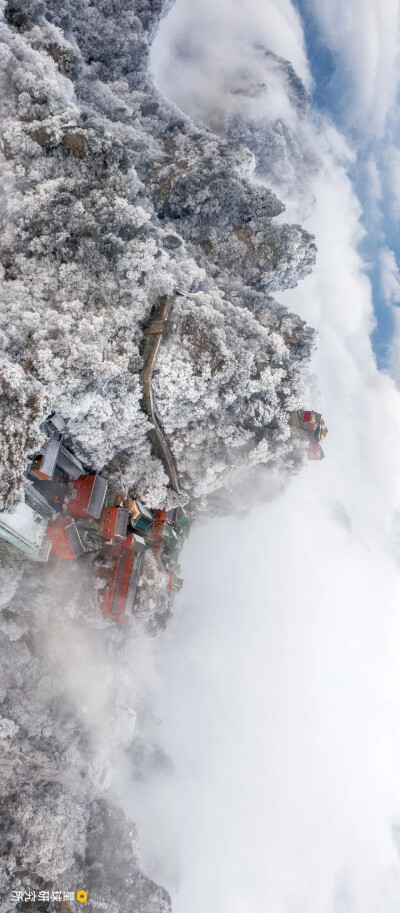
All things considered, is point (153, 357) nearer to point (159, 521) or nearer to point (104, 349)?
point (104, 349)

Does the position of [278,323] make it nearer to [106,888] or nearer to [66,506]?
[66,506]

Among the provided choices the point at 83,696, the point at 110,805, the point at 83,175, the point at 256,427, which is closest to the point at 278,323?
the point at 256,427

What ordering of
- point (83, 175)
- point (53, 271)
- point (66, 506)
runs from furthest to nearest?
point (66, 506), point (83, 175), point (53, 271)

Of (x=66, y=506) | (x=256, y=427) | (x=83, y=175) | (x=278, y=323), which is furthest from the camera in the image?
(x=278, y=323)

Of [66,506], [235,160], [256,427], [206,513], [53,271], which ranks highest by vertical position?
[235,160]

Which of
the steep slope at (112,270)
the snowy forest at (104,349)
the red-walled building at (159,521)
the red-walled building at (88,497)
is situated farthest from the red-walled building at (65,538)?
the red-walled building at (159,521)

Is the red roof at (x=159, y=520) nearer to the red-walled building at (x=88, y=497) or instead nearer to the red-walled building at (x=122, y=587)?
the red-walled building at (x=122, y=587)

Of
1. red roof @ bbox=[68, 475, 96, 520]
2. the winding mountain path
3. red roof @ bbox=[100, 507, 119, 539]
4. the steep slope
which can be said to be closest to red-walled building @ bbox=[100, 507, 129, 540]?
red roof @ bbox=[100, 507, 119, 539]

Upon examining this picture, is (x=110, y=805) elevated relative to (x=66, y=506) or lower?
lower
